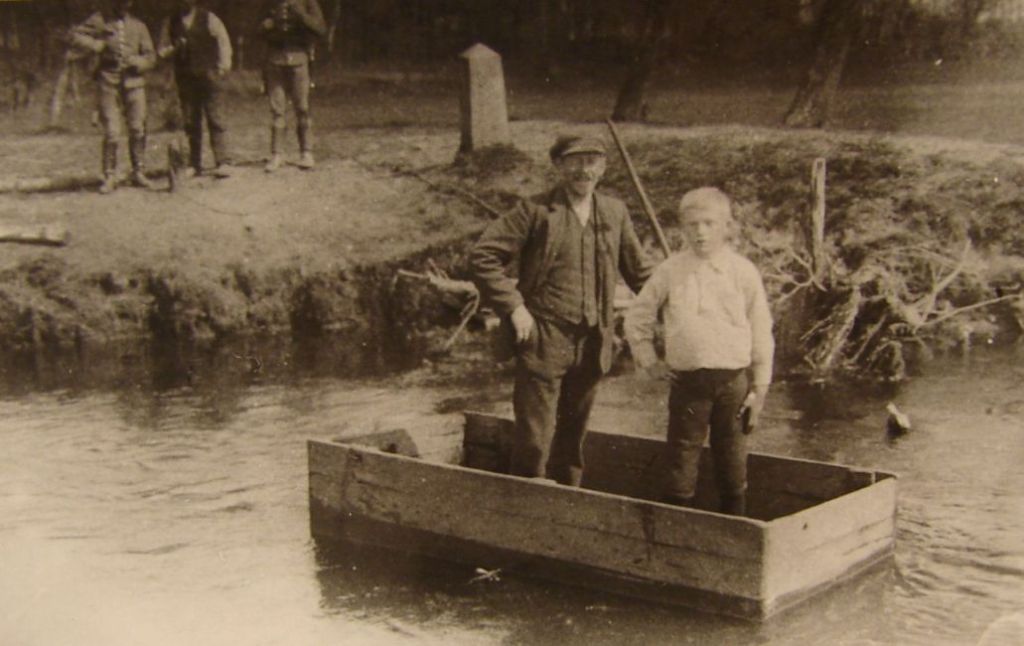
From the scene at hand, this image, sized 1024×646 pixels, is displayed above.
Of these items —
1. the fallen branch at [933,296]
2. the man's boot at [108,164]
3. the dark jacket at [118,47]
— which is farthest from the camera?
the man's boot at [108,164]

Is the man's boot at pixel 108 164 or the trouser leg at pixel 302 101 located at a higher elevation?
the trouser leg at pixel 302 101

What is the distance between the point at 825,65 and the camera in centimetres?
1184

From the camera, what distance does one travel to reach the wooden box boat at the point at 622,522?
4883mm

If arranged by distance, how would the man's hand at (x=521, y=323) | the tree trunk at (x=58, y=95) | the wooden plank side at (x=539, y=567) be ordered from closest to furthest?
the wooden plank side at (x=539, y=567), the man's hand at (x=521, y=323), the tree trunk at (x=58, y=95)

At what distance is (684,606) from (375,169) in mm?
7592

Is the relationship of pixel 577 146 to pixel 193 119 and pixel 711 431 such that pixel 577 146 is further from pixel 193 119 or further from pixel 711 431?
pixel 193 119

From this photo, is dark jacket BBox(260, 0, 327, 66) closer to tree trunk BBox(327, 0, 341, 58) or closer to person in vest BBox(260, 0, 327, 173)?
person in vest BBox(260, 0, 327, 173)

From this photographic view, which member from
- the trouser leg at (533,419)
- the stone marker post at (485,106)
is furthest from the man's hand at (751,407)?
the stone marker post at (485,106)

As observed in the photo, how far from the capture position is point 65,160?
10758mm

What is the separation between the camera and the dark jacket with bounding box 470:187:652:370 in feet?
17.9

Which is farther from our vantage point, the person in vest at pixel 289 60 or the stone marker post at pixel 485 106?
the stone marker post at pixel 485 106

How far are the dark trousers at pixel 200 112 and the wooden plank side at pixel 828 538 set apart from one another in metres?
7.91

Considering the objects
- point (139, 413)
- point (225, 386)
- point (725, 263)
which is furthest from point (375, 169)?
point (725, 263)

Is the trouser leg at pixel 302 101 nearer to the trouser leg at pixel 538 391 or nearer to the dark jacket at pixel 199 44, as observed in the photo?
the dark jacket at pixel 199 44
